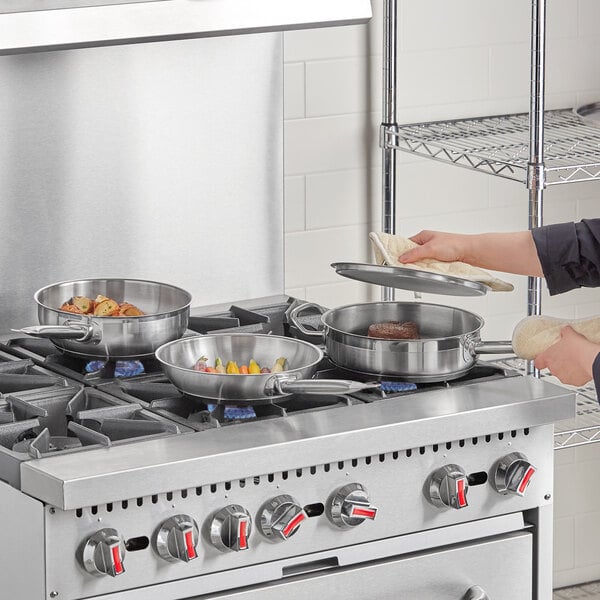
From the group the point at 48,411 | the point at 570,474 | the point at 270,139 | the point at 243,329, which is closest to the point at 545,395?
the point at 243,329

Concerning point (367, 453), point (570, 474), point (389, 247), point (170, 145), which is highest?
point (170, 145)

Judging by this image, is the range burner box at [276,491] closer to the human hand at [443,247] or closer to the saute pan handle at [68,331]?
the saute pan handle at [68,331]

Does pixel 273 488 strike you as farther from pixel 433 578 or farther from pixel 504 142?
pixel 504 142

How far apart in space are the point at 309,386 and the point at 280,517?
0.68 ft

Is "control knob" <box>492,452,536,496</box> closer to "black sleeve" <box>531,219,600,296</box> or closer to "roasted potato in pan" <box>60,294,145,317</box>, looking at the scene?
"black sleeve" <box>531,219,600,296</box>

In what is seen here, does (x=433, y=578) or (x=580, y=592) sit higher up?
(x=433, y=578)

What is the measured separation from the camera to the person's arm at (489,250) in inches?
103

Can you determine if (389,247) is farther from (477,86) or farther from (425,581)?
(477,86)

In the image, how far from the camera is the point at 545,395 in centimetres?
231

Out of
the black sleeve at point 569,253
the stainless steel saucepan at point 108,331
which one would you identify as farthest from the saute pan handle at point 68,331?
the black sleeve at point 569,253

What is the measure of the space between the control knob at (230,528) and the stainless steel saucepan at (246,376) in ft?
0.68

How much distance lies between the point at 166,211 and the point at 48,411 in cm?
77

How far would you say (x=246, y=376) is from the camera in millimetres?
2193

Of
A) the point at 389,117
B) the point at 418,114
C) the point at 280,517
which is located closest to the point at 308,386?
the point at 280,517
